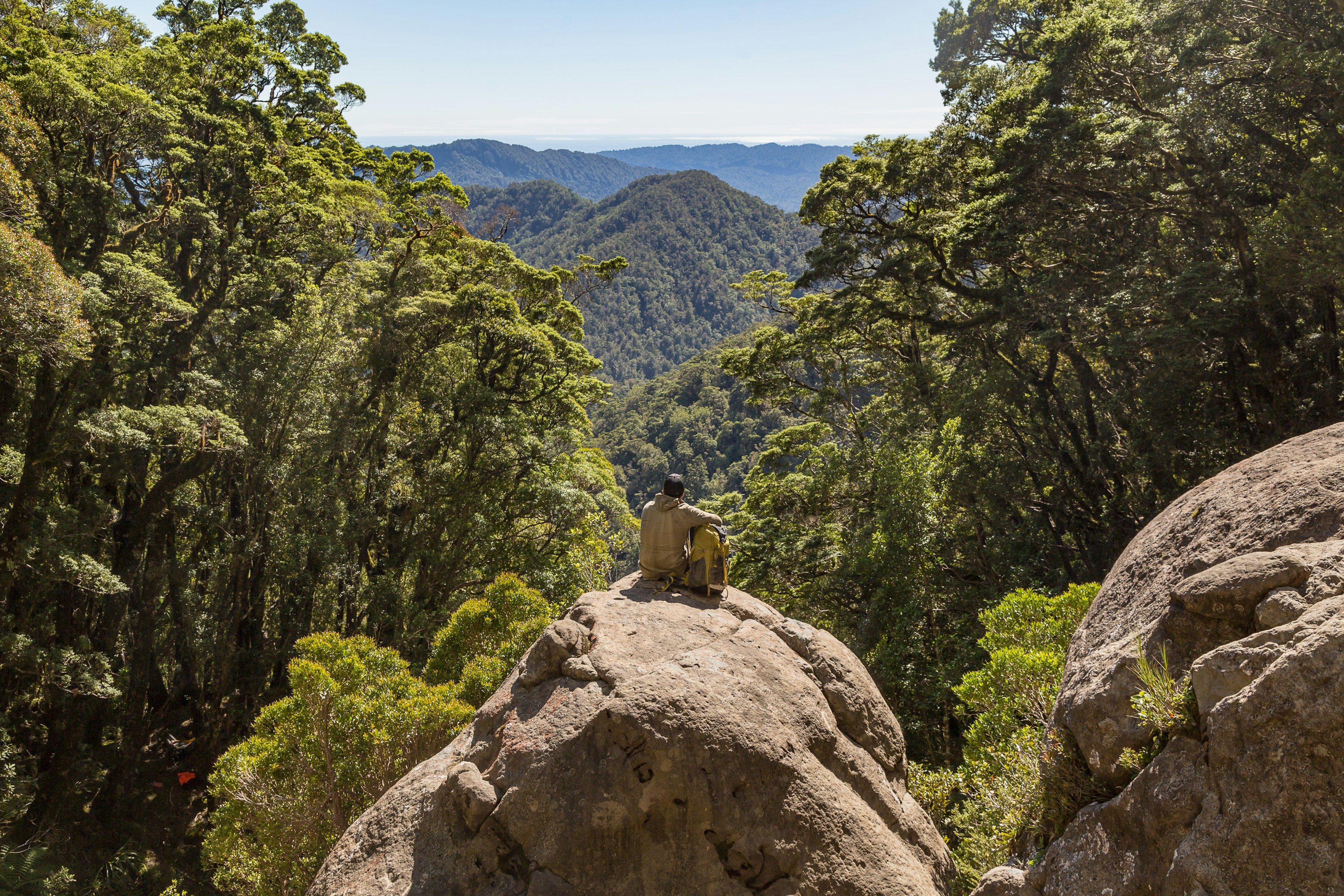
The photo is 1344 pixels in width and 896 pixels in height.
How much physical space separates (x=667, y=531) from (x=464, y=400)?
44.5ft

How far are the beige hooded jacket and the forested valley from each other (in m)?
3.25

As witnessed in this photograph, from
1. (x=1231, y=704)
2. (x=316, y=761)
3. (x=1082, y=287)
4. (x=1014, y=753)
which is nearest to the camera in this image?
(x=1231, y=704)

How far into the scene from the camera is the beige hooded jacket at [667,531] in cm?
755

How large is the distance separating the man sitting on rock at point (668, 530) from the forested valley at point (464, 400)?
3237mm

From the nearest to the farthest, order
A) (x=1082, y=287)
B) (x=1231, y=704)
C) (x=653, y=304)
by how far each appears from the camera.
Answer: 1. (x=1231, y=704)
2. (x=1082, y=287)
3. (x=653, y=304)

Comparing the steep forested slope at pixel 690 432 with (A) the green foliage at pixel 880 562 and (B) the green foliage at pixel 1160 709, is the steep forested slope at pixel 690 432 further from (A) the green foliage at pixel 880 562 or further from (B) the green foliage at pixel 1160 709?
(B) the green foliage at pixel 1160 709

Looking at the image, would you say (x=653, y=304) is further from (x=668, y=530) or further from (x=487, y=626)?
(x=668, y=530)

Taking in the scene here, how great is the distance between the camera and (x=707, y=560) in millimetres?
7559

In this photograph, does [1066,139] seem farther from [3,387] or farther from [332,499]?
[3,387]

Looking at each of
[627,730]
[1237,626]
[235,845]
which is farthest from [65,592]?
[1237,626]

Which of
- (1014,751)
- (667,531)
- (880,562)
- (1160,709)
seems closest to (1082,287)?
(880,562)

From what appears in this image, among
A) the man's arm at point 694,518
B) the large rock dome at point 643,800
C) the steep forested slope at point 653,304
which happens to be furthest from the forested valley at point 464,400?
the steep forested slope at point 653,304

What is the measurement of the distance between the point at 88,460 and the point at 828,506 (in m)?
17.8

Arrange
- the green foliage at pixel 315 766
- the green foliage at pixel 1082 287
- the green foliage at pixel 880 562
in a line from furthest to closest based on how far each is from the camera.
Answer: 1. the green foliage at pixel 880 562
2. the green foliage at pixel 1082 287
3. the green foliage at pixel 315 766
